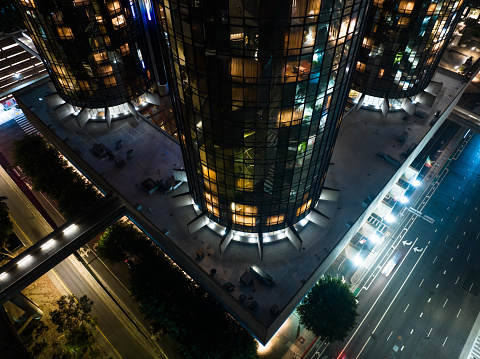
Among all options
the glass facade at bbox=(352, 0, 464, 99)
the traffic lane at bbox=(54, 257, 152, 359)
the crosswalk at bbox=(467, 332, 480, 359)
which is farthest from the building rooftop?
the crosswalk at bbox=(467, 332, 480, 359)

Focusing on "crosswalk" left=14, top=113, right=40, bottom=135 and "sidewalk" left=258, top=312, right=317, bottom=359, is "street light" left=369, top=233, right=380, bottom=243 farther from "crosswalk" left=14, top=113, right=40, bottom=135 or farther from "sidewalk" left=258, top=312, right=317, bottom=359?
"crosswalk" left=14, top=113, right=40, bottom=135

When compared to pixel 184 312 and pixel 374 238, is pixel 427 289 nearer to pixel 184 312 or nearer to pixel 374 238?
pixel 374 238

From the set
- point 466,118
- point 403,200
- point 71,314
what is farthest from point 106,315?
point 466,118

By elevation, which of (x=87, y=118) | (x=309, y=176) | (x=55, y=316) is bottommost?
(x=55, y=316)

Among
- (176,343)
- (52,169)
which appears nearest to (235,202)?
(176,343)

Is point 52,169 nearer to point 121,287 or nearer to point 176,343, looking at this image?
point 121,287
